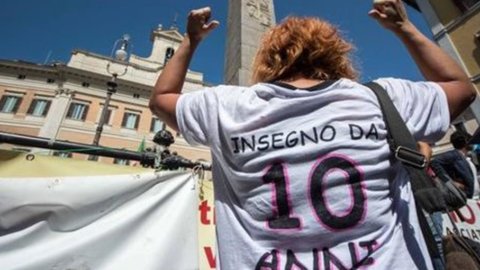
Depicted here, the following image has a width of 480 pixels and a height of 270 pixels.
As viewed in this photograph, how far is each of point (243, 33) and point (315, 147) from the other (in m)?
3.43

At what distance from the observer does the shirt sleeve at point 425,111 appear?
0.85 metres

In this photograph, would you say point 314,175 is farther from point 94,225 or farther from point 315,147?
point 94,225

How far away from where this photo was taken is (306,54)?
1012mm

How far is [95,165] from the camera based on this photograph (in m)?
1.79

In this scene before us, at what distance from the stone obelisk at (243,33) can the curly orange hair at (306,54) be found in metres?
2.16

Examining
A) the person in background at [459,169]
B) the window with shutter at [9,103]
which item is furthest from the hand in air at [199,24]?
the window with shutter at [9,103]

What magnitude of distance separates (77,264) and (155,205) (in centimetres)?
45

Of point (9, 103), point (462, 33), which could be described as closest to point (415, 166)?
point (462, 33)

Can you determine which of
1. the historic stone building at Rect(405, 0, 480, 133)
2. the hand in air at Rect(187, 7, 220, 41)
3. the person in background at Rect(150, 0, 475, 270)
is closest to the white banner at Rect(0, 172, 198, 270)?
the person in background at Rect(150, 0, 475, 270)

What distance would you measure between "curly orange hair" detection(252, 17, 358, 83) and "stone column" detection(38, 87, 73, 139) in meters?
25.7

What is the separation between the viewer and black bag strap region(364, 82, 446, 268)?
76 cm

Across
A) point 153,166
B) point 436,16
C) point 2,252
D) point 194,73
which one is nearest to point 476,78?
point 436,16

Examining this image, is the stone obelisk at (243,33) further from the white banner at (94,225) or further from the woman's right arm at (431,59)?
the woman's right arm at (431,59)

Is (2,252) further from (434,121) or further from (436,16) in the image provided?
(436,16)
